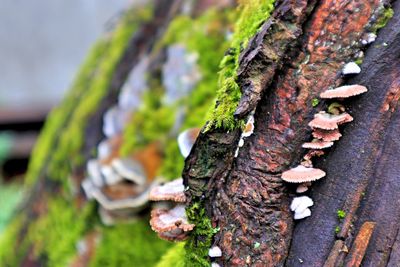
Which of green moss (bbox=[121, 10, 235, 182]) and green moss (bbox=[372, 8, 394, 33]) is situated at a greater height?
green moss (bbox=[372, 8, 394, 33])

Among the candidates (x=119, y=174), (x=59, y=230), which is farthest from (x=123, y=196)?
(x=59, y=230)

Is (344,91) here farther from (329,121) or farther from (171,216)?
(171,216)

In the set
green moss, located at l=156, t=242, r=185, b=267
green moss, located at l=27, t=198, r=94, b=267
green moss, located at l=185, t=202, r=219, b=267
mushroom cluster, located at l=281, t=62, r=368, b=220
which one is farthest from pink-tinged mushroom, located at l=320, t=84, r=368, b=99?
green moss, located at l=27, t=198, r=94, b=267

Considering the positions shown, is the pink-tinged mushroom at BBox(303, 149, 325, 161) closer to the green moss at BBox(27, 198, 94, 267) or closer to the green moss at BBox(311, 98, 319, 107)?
the green moss at BBox(311, 98, 319, 107)

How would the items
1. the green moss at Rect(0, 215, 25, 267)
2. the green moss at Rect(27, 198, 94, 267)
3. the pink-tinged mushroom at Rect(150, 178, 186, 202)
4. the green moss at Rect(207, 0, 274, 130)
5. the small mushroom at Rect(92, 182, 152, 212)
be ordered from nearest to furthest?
the green moss at Rect(207, 0, 274, 130) → the pink-tinged mushroom at Rect(150, 178, 186, 202) → the small mushroom at Rect(92, 182, 152, 212) → the green moss at Rect(27, 198, 94, 267) → the green moss at Rect(0, 215, 25, 267)

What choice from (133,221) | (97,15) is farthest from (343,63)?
(97,15)

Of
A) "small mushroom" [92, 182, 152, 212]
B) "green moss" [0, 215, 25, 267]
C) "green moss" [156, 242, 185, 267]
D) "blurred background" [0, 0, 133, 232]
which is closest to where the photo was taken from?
"green moss" [156, 242, 185, 267]
